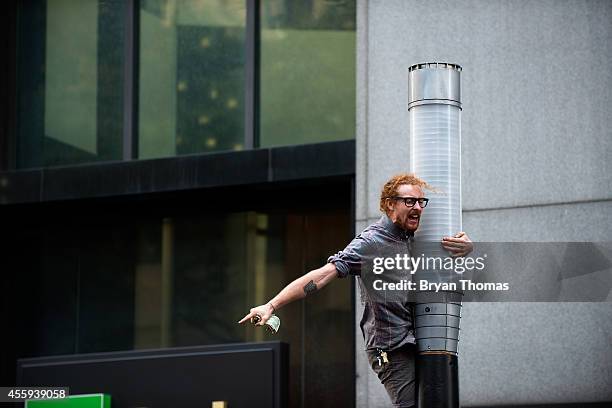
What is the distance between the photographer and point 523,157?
34.8ft

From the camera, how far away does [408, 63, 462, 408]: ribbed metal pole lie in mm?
4988

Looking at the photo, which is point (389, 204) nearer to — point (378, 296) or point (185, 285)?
point (378, 296)

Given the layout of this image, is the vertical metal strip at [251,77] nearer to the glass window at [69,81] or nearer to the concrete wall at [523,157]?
the glass window at [69,81]

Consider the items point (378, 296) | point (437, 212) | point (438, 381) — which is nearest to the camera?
point (438, 381)

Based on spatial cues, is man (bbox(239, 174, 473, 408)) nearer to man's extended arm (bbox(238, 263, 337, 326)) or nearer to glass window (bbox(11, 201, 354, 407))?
man's extended arm (bbox(238, 263, 337, 326))

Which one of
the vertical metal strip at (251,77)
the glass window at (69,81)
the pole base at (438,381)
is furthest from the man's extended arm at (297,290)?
the glass window at (69,81)

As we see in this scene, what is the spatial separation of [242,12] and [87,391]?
4554 millimetres

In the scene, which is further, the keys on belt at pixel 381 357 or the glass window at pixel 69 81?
the glass window at pixel 69 81

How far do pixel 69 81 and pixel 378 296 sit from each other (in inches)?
369

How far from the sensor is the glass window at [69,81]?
13.6 m

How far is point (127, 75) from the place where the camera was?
13.5 meters

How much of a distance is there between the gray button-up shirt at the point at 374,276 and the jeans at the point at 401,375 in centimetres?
5

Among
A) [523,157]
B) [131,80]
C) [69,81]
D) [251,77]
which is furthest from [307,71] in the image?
[69,81]

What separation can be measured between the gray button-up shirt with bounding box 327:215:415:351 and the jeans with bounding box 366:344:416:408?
0.05 meters
